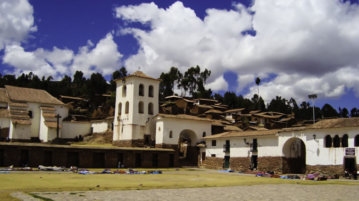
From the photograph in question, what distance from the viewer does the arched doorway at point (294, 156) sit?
111 feet

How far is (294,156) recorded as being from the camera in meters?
34.5

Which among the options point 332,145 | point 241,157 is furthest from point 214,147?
point 332,145

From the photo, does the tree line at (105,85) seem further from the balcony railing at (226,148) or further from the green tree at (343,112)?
the balcony railing at (226,148)

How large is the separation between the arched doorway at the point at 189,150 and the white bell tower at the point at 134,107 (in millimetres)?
5330

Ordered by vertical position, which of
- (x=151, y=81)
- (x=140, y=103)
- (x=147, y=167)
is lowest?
(x=147, y=167)

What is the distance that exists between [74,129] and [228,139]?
24239 mm

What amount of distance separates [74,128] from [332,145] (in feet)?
118

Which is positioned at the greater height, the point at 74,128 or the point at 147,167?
the point at 74,128

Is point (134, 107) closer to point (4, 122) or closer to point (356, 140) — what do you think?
point (4, 122)

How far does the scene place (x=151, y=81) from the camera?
159 feet

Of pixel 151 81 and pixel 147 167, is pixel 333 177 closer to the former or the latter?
pixel 147 167

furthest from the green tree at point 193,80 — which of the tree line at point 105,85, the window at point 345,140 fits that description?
the window at point 345,140

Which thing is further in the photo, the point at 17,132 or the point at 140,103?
the point at 140,103

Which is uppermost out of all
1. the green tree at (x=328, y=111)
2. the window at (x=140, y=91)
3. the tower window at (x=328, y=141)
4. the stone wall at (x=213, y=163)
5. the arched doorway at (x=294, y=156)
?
the green tree at (x=328, y=111)
